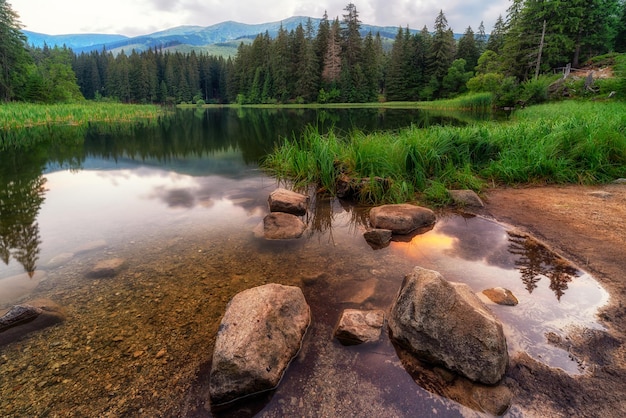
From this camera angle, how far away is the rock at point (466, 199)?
675cm

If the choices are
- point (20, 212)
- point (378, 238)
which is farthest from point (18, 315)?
point (20, 212)

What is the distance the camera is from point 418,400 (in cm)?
247

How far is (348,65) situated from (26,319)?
69.1 m

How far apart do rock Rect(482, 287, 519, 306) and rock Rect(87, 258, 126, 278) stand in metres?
4.59

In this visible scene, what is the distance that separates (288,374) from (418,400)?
103 cm

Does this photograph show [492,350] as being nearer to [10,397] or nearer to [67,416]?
[67,416]

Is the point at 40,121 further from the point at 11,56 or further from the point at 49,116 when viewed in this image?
the point at 11,56

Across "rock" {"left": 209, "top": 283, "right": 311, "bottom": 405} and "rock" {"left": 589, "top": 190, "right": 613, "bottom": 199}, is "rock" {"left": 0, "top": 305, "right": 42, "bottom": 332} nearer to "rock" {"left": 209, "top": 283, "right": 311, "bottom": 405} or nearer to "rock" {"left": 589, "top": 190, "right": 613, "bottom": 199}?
"rock" {"left": 209, "top": 283, "right": 311, "bottom": 405}

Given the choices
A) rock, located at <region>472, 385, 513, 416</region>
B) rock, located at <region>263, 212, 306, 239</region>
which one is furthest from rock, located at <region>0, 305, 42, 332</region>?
rock, located at <region>472, 385, 513, 416</region>

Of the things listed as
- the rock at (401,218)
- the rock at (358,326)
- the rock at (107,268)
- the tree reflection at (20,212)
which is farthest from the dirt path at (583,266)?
the tree reflection at (20,212)

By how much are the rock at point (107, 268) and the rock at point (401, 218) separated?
4.01m

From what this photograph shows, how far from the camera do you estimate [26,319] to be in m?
3.30

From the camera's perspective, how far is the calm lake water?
2.55 meters

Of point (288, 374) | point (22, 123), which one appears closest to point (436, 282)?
point (288, 374)
